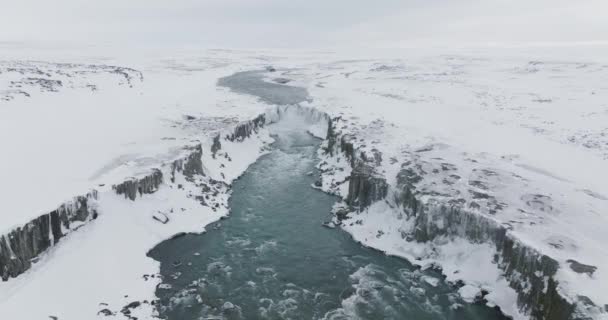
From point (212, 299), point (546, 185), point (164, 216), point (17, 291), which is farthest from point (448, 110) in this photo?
point (17, 291)

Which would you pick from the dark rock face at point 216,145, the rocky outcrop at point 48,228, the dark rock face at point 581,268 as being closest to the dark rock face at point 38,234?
the rocky outcrop at point 48,228

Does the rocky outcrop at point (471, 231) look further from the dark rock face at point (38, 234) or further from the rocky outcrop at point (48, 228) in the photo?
the dark rock face at point (38, 234)

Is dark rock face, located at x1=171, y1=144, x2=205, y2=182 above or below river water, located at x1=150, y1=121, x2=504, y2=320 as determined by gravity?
above

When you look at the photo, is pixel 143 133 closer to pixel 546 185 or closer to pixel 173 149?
pixel 173 149

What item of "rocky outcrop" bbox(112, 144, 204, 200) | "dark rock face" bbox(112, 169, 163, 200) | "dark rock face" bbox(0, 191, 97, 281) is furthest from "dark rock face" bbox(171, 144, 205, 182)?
"dark rock face" bbox(0, 191, 97, 281)

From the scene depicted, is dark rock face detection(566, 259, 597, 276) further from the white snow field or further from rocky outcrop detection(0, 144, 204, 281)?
rocky outcrop detection(0, 144, 204, 281)

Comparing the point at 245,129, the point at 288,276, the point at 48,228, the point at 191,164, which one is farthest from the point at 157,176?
the point at 245,129
